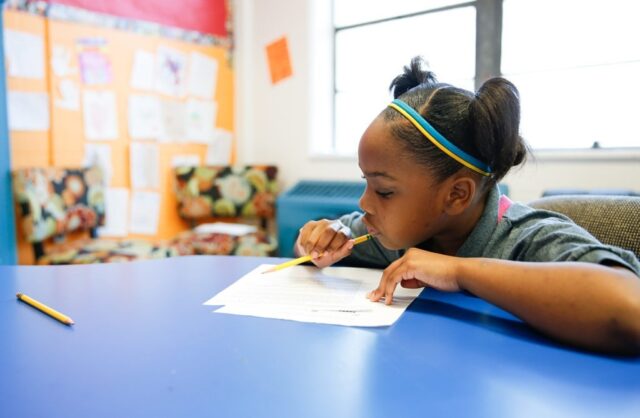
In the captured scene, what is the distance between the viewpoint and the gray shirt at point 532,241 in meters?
0.64

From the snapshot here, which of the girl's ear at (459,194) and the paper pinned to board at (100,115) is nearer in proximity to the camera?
the girl's ear at (459,194)

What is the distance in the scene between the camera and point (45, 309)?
70 cm

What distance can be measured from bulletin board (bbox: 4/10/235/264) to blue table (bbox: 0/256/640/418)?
66.2 inches

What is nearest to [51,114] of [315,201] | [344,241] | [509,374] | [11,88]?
[11,88]

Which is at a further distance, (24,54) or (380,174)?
(24,54)

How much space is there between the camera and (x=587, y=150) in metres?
2.00

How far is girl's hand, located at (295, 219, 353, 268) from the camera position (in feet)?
3.11

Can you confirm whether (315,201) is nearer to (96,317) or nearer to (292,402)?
(96,317)

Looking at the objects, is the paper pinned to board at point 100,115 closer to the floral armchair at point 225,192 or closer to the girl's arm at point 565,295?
the floral armchair at point 225,192

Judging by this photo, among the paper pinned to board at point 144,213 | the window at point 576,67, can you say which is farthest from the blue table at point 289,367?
the paper pinned to board at point 144,213

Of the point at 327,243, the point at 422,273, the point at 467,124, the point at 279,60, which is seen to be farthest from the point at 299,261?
the point at 279,60

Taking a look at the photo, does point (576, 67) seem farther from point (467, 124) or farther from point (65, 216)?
point (65, 216)

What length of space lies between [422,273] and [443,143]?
0.70 ft

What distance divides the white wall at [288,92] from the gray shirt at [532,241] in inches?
68.2
